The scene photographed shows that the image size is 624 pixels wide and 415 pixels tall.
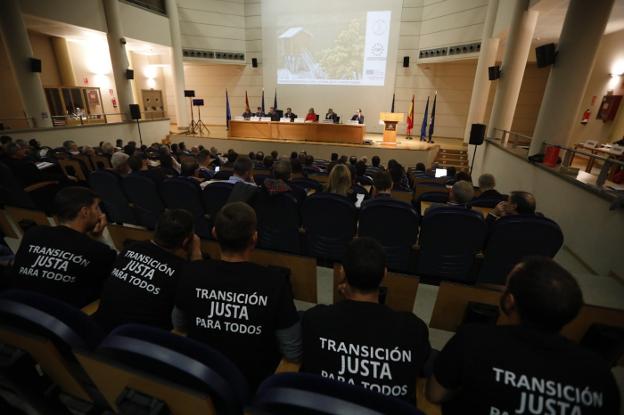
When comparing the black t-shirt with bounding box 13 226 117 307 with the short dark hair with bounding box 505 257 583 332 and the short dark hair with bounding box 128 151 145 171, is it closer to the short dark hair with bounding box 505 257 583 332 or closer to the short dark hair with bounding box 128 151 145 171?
the short dark hair with bounding box 505 257 583 332

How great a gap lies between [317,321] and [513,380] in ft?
2.06

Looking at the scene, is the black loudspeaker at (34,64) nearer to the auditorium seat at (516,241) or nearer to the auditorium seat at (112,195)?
the auditorium seat at (112,195)

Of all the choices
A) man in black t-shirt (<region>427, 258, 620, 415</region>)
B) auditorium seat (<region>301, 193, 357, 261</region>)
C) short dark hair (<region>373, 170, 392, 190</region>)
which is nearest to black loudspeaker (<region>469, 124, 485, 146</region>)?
short dark hair (<region>373, 170, 392, 190</region>)

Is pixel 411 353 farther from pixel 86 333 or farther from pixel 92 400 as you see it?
pixel 92 400

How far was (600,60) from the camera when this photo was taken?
852 centimetres

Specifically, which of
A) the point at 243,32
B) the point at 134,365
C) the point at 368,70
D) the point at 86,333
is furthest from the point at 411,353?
the point at 243,32

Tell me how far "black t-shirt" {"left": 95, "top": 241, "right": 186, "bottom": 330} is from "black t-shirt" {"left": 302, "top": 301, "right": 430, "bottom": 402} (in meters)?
0.78

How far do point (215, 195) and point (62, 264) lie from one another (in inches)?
68.3

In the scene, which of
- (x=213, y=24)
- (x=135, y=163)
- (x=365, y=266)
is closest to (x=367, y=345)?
(x=365, y=266)

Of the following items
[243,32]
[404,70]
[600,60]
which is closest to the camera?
[600,60]

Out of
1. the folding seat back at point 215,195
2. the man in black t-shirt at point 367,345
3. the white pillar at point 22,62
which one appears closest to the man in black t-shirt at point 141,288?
the man in black t-shirt at point 367,345

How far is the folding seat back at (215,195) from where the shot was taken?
3128 mm

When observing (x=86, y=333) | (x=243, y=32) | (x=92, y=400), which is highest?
(x=243, y=32)

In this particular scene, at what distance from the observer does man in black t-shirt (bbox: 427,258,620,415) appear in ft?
2.80
